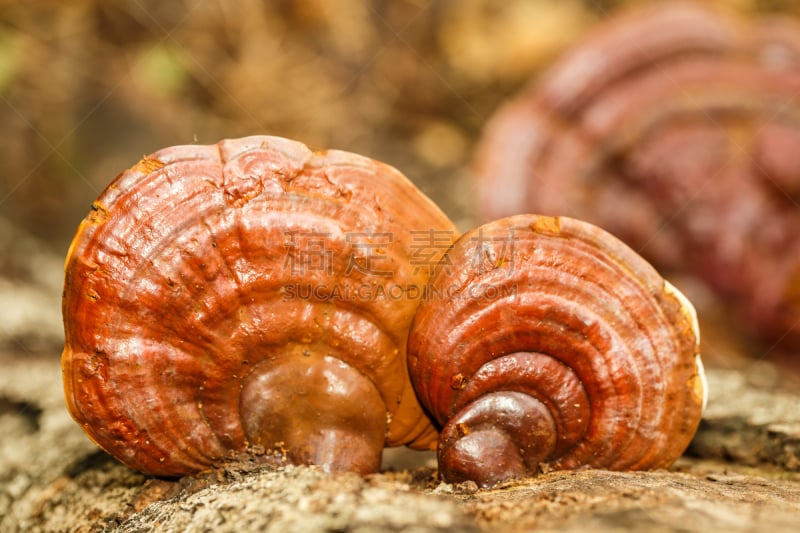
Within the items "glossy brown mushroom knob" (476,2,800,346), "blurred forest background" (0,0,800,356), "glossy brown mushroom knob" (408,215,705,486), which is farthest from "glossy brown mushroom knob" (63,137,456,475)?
"blurred forest background" (0,0,800,356)

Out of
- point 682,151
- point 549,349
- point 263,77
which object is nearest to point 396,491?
point 549,349

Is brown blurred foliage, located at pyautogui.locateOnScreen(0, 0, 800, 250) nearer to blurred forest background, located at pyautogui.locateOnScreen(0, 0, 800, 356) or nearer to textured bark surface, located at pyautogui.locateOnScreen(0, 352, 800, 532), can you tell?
blurred forest background, located at pyautogui.locateOnScreen(0, 0, 800, 356)

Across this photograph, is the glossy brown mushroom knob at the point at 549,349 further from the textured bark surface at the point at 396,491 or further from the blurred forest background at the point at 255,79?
the blurred forest background at the point at 255,79

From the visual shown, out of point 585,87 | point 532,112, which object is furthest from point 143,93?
point 585,87

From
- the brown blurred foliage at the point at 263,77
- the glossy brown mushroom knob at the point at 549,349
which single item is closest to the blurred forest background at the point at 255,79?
the brown blurred foliage at the point at 263,77

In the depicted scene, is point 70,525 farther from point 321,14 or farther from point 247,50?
point 321,14

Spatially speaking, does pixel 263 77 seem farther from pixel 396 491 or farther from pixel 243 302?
pixel 396 491
